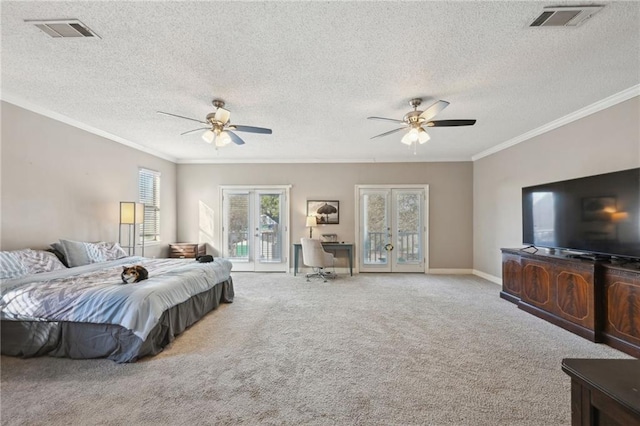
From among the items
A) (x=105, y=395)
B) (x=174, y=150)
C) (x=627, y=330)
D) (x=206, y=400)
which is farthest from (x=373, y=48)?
(x=174, y=150)

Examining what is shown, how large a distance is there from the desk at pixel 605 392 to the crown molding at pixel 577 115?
3744 millimetres

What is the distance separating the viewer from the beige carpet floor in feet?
6.33

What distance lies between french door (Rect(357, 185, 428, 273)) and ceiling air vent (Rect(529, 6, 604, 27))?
470cm

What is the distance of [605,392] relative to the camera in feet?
2.55

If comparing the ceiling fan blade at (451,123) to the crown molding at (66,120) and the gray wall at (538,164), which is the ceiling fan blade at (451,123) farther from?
the crown molding at (66,120)

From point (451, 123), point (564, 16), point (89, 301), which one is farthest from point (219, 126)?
point (564, 16)

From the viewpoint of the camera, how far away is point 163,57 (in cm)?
254

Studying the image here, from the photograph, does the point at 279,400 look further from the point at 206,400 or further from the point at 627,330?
the point at 627,330

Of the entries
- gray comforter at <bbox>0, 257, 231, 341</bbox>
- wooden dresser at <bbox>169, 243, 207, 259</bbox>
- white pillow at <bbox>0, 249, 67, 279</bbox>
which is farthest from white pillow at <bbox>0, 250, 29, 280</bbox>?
wooden dresser at <bbox>169, 243, 207, 259</bbox>

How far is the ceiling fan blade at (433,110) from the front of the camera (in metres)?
2.84

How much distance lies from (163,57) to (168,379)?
2.72 m

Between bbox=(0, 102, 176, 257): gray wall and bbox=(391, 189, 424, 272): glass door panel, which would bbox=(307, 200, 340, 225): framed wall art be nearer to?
bbox=(391, 189, 424, 272): glass door panel

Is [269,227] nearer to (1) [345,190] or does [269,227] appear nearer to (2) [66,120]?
(1) [345,190]

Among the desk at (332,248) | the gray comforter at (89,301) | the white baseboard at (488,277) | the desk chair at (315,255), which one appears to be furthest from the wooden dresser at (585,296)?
the gray comforter at (89,301)
